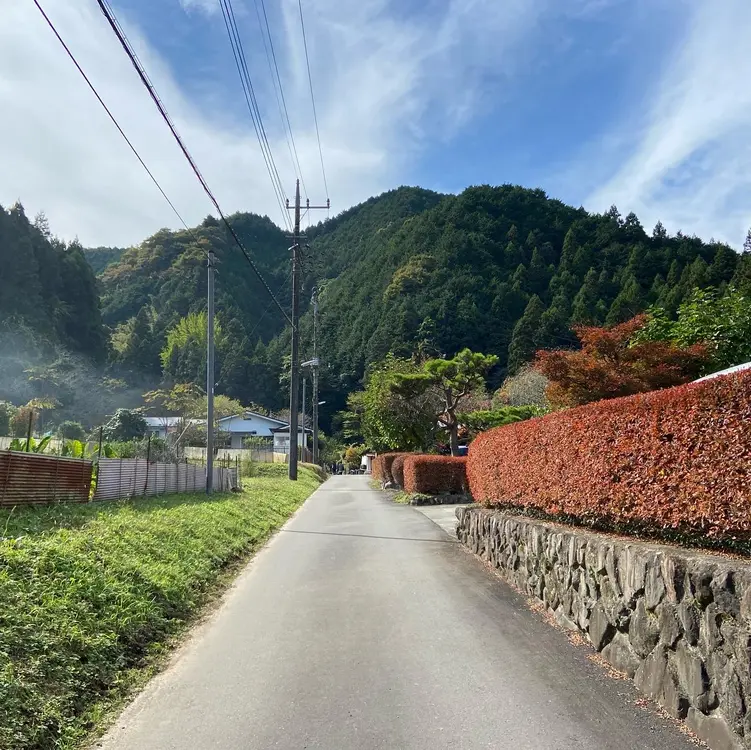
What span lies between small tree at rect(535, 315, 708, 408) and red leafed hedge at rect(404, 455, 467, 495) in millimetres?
9548

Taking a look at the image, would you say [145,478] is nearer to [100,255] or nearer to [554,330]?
[554,330]

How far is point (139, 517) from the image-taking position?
10.3 m

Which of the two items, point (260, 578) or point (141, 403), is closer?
point (260, 578)

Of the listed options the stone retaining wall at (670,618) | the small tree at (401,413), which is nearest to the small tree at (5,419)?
the small tree at (401,413)

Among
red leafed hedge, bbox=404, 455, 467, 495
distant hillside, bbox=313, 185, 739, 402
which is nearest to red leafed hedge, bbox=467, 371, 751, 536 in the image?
red leafed hedge, bbox=404, 455, 467, 495

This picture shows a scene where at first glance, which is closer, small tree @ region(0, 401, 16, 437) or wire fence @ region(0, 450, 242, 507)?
wire fence @ region(0, 450, 242, 507)

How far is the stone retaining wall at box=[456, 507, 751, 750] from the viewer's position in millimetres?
3557

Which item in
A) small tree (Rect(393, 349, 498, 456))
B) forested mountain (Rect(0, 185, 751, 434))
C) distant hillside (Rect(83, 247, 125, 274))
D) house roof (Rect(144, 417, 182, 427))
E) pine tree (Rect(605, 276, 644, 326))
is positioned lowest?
small tree (Rect(393, 349, 498, 456))

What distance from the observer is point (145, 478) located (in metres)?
14.8

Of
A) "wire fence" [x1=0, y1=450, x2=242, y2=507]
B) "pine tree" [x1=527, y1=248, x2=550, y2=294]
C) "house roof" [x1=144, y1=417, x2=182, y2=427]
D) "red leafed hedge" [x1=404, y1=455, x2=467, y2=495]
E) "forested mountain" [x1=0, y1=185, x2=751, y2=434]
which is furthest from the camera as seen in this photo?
"pine tree" [x1=527, y1=248, x2=550, y2=294]

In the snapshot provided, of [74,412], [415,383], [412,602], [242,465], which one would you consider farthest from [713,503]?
[74,412]

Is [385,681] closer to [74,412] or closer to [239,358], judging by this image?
[74,412]

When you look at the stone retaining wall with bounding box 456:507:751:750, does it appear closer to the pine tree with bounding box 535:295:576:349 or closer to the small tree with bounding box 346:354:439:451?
the small tree with bounding box 346:354:439:451

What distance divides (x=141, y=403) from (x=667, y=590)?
226 ft
